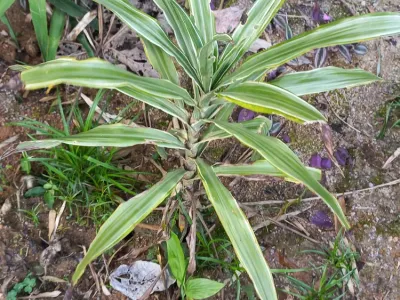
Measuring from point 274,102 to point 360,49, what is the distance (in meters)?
1.22

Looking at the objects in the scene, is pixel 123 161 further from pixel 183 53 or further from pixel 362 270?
pixel 362 270

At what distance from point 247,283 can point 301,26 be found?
1.16 meters

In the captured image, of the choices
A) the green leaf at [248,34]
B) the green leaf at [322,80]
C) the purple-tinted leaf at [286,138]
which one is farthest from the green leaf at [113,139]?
the purple-tinted leaf at [286,138]

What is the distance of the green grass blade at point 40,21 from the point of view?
1631 millimetres

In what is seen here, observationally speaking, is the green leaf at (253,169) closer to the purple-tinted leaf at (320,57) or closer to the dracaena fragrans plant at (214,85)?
the dracaena fragrans plant at (214,85)

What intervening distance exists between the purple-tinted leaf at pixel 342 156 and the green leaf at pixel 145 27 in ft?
2.85

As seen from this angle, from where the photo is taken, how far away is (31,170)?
173 cm

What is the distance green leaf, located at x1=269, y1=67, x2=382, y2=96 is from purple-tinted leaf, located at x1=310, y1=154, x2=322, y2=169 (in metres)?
0.57

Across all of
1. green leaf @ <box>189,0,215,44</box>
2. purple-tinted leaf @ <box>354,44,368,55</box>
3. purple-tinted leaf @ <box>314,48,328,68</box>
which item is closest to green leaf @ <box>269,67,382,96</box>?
green leaf @ <box>189,0,215,44</box>

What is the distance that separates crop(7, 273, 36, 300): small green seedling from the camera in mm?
1548

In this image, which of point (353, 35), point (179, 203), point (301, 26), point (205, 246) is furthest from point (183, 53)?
point (301, 26)

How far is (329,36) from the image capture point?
1151 millimetres

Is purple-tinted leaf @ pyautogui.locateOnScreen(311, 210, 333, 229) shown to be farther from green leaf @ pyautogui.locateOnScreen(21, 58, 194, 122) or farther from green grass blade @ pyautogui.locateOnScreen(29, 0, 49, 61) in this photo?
green grass blade @ pyautogui.locateOnScreen(29, 0, 49, 61)

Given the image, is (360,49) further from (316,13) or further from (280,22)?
(280,22)
